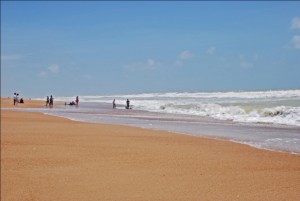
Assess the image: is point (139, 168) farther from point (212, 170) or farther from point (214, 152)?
point (214, 152)

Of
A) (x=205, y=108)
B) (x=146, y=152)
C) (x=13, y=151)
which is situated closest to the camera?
(x=13, y=151)

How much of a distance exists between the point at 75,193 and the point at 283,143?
33.7 ft

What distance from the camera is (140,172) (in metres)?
8.35

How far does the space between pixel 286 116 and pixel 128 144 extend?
56.9 feet

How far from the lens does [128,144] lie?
1266 centimetres

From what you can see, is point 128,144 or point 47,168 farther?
point 128,144

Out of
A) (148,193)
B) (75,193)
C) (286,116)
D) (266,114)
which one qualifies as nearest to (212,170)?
(148,193)

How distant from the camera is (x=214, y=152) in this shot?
38.4 feet

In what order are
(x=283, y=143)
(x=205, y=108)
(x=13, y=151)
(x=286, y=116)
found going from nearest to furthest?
(x=13, y=151), (x=283, y=143), (x=286, y=116), (x=205, y=108)

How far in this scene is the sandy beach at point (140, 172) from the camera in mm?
6781

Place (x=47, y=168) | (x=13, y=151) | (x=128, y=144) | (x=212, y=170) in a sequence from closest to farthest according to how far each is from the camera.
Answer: (x=47, y=168) < (x=212, y=170) < (x=13, y=151) < (x=128, y=144)

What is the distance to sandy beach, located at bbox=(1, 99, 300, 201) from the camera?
678 centimetres

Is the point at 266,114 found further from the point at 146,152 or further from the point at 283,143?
the point at 146,152

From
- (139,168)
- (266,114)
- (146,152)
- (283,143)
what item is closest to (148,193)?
(139,168)
